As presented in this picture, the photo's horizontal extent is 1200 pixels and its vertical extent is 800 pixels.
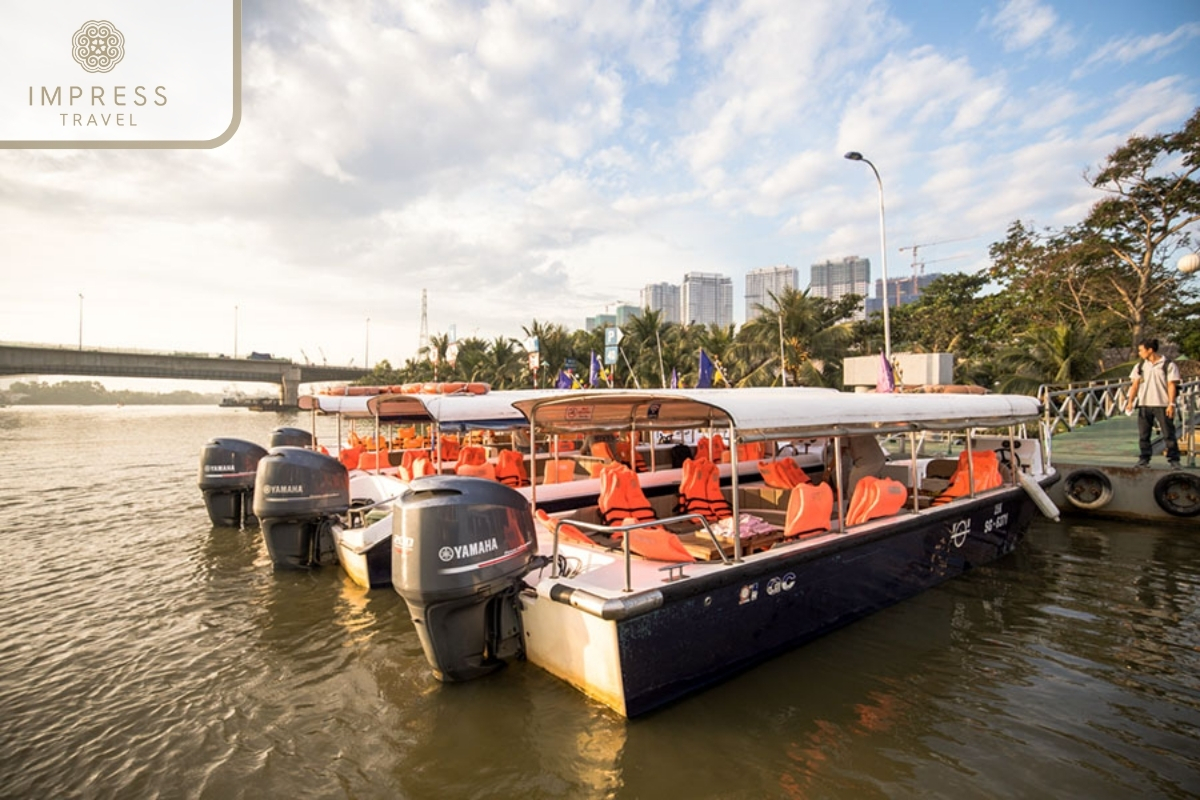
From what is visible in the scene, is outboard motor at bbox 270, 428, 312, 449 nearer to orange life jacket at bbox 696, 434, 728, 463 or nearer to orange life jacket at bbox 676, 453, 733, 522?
orange life jacket at bbox 696, 434, 728, 463

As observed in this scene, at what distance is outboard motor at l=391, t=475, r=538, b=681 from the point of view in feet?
15.6

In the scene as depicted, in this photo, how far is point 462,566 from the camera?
4.80m

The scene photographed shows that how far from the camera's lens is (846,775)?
14.2ft

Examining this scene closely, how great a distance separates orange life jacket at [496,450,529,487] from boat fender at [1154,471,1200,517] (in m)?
11.2

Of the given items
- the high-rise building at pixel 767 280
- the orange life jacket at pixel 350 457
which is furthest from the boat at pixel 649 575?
the high-rise building at pixel 767 280

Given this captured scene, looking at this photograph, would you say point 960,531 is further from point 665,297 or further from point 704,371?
point 665,297

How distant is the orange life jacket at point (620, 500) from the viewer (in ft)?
21.8

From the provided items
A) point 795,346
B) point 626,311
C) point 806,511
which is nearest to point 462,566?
point 806,511

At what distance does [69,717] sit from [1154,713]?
8.93 meters

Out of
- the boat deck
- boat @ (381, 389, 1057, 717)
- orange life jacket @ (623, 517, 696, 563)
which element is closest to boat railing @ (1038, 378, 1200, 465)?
the boat deck

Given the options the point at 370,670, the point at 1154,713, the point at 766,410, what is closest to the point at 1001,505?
the point at 1154,713

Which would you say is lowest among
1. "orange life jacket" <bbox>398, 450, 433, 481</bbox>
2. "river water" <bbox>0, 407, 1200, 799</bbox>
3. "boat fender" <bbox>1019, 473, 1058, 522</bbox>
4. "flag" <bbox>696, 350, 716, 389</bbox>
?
"river water" <bbox>0, 407, 1200, 799</bbox>

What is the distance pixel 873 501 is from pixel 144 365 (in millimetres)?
70112

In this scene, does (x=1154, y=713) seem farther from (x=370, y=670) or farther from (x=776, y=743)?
(x=370, y=670)
